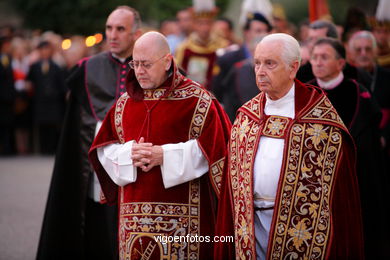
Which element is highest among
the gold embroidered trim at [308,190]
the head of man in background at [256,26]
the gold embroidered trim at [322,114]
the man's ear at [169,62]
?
the head of man in background at [256,26]

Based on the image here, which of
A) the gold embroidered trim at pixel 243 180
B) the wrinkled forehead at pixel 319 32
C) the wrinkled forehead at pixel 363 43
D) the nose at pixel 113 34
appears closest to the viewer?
the gold embroidered trim at pixel 243 180

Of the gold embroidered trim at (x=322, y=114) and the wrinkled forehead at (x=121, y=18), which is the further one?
the wrinkled forehead at (x=121, y=18)

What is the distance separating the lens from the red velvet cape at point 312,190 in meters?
4.60

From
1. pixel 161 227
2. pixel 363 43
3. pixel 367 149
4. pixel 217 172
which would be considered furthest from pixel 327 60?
pixel 363 43

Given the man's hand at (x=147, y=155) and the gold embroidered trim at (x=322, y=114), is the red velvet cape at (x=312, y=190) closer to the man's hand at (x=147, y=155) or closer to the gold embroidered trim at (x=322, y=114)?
the gold embroidered trim at (x=322, y=114)

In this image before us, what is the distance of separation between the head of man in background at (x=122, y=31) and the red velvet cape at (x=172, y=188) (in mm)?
1380

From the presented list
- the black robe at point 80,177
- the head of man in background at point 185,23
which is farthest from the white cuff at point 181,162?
the head of man in background at point 185,23

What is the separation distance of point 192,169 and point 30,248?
331 centimetres

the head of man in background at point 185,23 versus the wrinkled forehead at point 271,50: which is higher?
the head of man in background at point 185,23

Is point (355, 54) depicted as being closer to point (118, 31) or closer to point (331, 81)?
point (331, 81)

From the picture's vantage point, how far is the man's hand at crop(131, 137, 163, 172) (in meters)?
5.24

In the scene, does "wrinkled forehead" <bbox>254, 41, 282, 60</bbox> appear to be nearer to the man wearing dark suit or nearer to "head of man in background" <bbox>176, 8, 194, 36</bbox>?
the man wearing dark suit

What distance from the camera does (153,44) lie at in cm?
530


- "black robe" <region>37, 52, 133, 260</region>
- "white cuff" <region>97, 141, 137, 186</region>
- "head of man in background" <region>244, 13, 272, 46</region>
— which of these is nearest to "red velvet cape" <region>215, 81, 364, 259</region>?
"white cuff" <region>97, 141, 137, 186</region>
